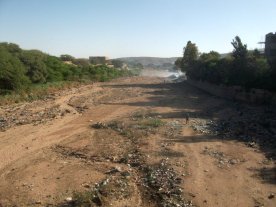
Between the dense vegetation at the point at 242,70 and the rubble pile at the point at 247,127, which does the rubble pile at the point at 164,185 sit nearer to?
the rubble pile at the point at 247,127

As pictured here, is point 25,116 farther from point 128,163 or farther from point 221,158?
point 221,158

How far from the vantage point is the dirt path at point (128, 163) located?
14047mm

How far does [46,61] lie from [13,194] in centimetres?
4569

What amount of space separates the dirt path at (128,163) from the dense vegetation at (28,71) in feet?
32.7

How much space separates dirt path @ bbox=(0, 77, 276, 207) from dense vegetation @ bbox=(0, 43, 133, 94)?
997cm

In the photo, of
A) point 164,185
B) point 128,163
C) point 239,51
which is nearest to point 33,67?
point 239,51

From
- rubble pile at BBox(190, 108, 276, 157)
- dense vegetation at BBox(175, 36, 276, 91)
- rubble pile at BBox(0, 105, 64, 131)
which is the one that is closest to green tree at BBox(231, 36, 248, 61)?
dense vegetation at BBox(175, 36, 276, 91)

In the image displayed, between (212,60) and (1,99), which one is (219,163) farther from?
(212,60)

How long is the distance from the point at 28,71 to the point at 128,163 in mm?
33118

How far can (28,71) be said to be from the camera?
47.4 meters

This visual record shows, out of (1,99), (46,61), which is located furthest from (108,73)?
(1,99)

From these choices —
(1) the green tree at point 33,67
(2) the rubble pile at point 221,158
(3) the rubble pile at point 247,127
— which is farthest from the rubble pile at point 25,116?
(1) the green tree at point 33,67

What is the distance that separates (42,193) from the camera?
14398mm

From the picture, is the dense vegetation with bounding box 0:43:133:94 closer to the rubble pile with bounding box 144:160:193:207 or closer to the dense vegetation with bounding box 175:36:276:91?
the dense vegetation with bounding box 175:36:276:91
